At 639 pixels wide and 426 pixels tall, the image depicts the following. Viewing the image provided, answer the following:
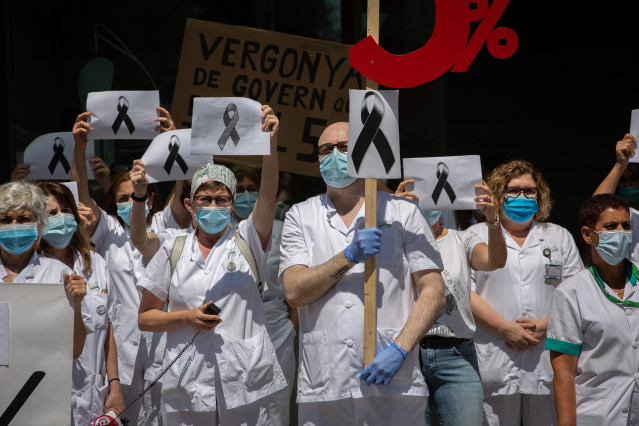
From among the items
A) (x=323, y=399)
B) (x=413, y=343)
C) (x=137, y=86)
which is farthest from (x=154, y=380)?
(x=137, y=86)

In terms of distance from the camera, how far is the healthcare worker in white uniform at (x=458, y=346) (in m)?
5.30

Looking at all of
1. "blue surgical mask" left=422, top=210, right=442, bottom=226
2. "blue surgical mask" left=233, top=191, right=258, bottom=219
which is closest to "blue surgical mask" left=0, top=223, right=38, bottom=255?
"blue surgical mask" left=233, top=191, right=258, bottom=219

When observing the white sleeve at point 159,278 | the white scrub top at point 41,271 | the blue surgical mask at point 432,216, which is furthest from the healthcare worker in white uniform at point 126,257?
the blue surgical mask at point 432,216

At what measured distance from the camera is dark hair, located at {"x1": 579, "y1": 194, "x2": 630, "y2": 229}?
503cm

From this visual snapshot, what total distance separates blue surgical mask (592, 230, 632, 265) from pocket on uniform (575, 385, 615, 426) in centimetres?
67

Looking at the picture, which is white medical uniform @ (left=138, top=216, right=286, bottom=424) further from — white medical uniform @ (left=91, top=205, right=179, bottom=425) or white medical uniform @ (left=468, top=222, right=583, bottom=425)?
white medical uniform @ (left=468, top=222, right=583, bottom=425)

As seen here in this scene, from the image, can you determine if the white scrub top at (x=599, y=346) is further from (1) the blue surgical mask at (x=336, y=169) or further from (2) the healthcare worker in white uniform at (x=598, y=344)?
(1) the blue surgical mask at (x=336, y=169)

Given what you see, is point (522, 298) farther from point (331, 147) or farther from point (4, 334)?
point (4, 334)

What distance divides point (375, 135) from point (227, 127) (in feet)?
3.27

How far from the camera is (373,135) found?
4672 mm

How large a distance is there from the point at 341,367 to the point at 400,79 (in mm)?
1446

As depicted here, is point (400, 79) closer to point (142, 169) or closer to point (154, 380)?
point (142, 169)

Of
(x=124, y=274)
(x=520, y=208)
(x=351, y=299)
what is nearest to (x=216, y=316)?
(x=351, y=299)

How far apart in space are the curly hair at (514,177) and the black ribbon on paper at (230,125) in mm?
1650
